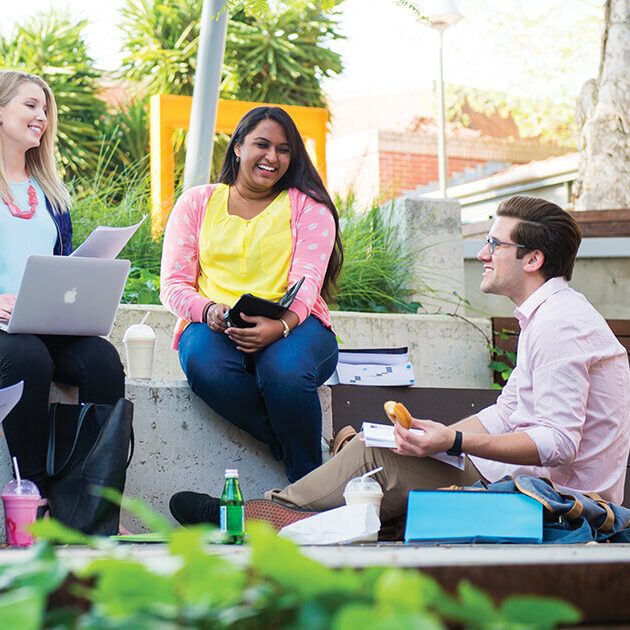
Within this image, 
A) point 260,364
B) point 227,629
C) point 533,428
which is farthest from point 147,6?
point 227,629

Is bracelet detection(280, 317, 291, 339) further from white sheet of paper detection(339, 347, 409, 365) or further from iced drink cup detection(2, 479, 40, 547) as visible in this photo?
iced drink cup detection(2, 479, 40, 547)

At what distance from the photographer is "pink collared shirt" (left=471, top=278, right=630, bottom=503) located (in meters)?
3.33

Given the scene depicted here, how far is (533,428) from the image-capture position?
11.0 ft

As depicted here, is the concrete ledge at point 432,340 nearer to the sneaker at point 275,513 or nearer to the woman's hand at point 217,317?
the woman's hand at point 217,317

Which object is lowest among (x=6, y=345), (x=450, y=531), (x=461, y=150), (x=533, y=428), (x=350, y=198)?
(x=450, y=531)

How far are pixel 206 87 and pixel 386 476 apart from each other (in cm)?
385

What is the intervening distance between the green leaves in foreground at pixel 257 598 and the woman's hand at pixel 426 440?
2585 millimetres

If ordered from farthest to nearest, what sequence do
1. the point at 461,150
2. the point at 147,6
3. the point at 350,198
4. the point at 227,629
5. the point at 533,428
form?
the point at 461,150
the point at 147,6
the point at 350,198
the point at 533,428
the point at 227,629

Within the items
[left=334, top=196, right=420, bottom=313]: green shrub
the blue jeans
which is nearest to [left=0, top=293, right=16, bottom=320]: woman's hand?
the blue jeans

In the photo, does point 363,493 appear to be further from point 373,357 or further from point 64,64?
point 64,64

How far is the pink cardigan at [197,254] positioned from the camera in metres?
4.45

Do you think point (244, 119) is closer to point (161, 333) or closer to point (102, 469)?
point (161, 333)

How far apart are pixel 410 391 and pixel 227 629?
14.1 ft

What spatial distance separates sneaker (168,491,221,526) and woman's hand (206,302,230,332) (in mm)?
677
